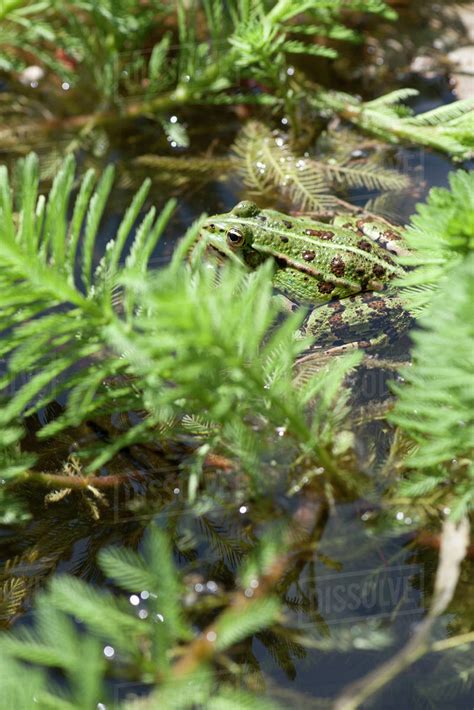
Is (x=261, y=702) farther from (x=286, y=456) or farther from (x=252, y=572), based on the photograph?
(x=286, y=456)

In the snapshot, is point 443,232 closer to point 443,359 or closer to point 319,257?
point 443,359

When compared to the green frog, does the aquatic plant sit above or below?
above

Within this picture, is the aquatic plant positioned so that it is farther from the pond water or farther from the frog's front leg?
the pond water

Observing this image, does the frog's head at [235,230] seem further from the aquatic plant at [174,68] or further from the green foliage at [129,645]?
the green foliage at [129,645]

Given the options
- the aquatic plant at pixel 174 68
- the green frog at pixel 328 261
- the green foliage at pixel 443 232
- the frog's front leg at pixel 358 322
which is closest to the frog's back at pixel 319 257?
the green frog at pixel 328 261

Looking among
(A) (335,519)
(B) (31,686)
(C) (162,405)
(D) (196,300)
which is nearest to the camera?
(B) (31,686)

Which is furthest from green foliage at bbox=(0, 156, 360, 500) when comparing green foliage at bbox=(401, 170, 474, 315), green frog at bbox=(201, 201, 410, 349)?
green frog at bbox=(201, 201, 410, 349)

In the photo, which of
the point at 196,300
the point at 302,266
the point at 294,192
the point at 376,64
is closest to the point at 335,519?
the point at 196,300
